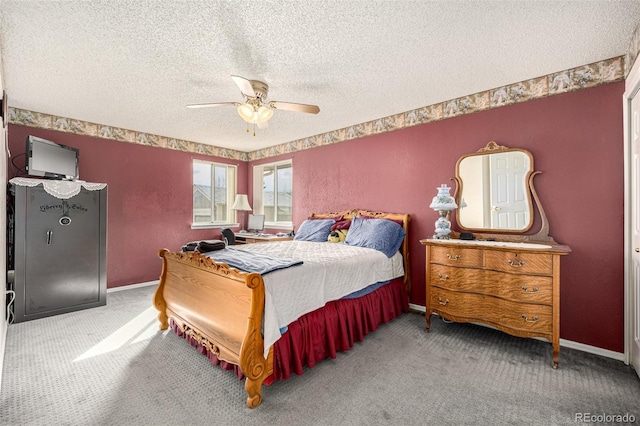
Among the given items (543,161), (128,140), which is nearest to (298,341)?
(543,161)

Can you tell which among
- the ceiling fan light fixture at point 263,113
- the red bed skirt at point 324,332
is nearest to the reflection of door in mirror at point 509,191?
the red bed skirt at point 324,332

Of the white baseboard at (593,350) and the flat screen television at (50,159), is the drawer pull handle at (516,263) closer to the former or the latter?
the white baseboard at (593,350)

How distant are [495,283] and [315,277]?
5.25 feet

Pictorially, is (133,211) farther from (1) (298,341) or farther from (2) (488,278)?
(2) (488,278)

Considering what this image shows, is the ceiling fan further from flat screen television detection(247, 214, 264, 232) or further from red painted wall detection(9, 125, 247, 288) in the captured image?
flat screen television detection(247, 214, 264, 232)

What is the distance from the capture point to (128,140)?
4.46 m

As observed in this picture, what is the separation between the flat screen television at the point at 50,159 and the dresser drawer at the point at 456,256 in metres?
4.53

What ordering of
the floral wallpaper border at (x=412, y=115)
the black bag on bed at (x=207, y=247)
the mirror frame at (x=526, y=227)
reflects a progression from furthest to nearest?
the black bag on bed at (x=207, y=247), the mirror frame at (x=526, y=227), the floral wallpaper border at (x=412, y=115)

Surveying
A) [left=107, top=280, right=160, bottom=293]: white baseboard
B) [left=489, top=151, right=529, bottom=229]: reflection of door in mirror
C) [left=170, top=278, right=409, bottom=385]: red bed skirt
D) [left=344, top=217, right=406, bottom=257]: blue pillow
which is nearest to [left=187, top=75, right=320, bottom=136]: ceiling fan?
[left=344, top=217, right=406, bottom=257]: blue pillow

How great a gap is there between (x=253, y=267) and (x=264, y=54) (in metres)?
1.68

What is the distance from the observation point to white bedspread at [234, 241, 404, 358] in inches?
78.3

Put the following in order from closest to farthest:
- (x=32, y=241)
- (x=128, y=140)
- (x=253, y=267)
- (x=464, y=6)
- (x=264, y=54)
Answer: (x=464, y=6)
(x=253, y=267)
(x=264, y=54)
(x=32, y=241)
(x=128, y=140)

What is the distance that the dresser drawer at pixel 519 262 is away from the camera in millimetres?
2309

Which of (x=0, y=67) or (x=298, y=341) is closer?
(x=298, y=341)
